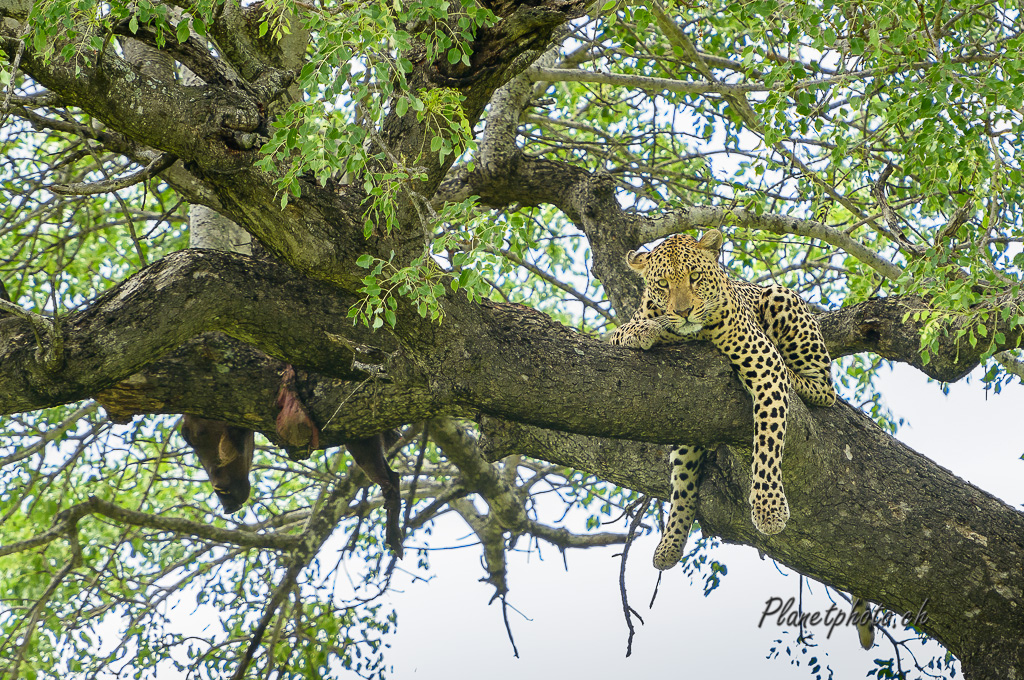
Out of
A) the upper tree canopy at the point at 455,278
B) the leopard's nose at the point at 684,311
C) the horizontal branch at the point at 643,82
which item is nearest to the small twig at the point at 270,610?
the upper tree canopy at the point at 455,278

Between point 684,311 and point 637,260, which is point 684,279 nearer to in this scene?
point 684,311

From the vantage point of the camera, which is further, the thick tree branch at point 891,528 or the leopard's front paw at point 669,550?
the leopard's front paw at point 669,550

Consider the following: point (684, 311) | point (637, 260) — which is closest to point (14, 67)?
point (684, 311)

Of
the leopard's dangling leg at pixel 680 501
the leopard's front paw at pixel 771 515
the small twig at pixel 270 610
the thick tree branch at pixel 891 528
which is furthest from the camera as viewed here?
the small twig at pixel 270 610

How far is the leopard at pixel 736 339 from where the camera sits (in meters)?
4.54

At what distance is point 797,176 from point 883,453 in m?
2.26

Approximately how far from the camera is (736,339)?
478cm

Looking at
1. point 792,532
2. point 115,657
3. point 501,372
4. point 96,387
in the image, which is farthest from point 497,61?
point 115,657

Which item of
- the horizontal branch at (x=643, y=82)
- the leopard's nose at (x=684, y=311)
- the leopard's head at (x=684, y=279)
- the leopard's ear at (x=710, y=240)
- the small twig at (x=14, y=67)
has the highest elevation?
the horizontal branch at (x=643, y=82)

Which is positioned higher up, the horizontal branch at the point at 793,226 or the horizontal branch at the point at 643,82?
the horizontal branch at the point at 643,82

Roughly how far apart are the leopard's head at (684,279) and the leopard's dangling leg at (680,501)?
757 mm

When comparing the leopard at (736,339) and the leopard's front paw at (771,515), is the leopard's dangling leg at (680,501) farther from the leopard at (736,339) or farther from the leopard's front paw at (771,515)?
the leopard's front paw at (771,515)

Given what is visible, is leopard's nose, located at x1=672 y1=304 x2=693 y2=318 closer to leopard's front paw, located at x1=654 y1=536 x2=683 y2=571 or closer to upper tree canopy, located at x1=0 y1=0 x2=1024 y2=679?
upper tree canopy, located at x1=0 y1=0 x2=1024 y2=679

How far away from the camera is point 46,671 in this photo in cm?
614
